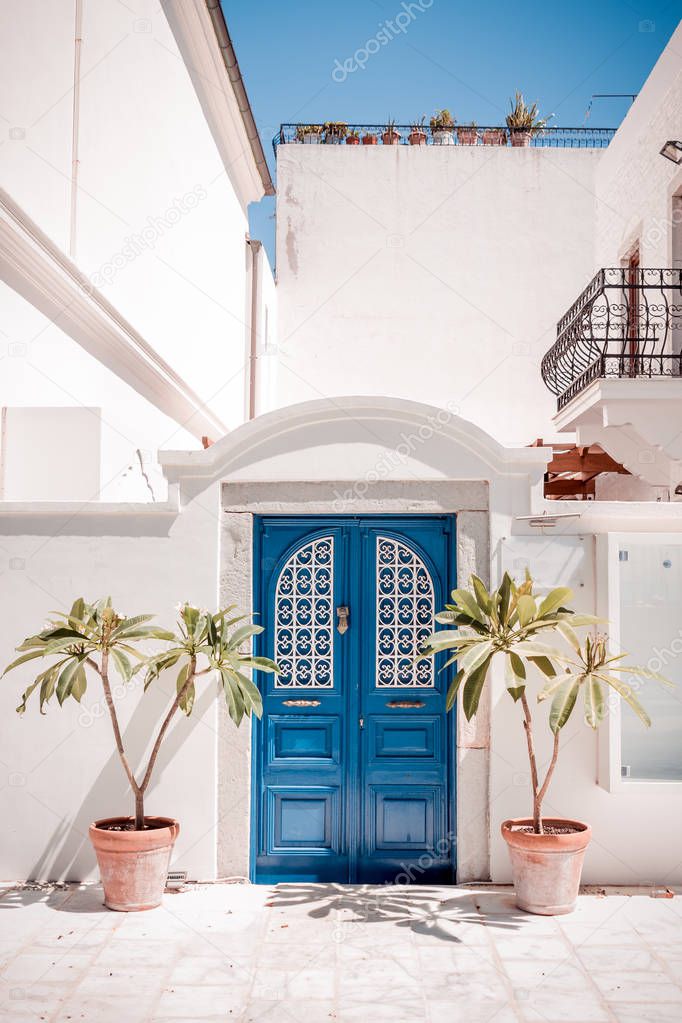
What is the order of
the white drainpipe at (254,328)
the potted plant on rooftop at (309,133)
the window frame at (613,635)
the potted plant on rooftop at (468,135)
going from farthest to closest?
the potted plant on rooftop at (468,135) < the potted plant on rooftop at (309,133) < the white drainpipe at (254,328) < the window frame at (613,635)

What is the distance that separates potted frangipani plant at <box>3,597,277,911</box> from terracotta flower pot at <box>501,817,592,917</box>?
195 centimetres

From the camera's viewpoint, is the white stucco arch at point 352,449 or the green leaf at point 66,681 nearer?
the green leaf at point 66,681

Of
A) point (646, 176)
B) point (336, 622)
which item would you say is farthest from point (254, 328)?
point (336, 622)

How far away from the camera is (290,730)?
22.7 ft

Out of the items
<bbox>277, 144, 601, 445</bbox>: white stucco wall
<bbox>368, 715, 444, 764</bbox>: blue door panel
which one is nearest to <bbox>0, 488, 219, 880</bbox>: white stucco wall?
<bbox>368, 715, 444, 764</bbox>: blue door panel

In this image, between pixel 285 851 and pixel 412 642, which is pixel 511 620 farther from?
pixel 285 851

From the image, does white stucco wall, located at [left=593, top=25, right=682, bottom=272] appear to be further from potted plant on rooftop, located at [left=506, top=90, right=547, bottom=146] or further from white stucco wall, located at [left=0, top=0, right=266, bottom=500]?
white stucco wall, located at [left=0, top=0, right=266, bottom=500]

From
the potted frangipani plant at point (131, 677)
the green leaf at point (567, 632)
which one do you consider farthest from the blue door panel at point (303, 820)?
the green leaf at point (567, 632)

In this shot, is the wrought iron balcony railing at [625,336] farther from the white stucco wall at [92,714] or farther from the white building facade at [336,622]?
the white stucco wall at [92,714]

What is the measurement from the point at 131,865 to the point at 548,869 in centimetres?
269

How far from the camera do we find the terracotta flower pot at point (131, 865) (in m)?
6.05

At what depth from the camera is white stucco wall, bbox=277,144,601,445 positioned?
15469 millimetres

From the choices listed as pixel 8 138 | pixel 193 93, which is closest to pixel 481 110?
pixel 193 93

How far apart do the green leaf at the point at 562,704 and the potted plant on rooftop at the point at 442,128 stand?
43.2 feet
